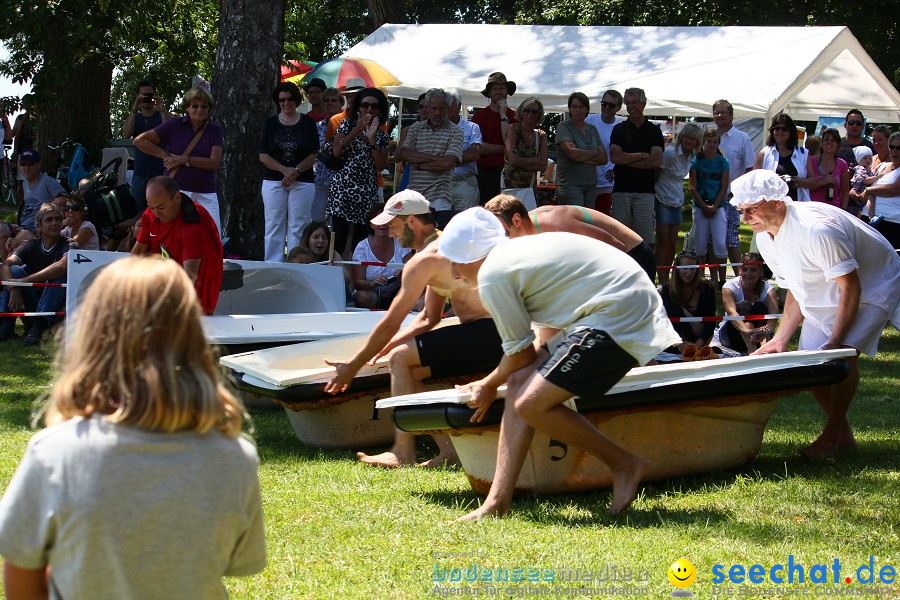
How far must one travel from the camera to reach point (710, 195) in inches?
535

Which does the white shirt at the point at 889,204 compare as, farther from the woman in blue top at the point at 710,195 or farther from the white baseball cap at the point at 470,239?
the white baseball cap at the point at 470,239

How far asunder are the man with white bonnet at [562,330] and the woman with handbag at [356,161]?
637 cm

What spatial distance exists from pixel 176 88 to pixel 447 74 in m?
5.71

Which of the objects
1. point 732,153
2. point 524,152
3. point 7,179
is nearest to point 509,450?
point 524,152

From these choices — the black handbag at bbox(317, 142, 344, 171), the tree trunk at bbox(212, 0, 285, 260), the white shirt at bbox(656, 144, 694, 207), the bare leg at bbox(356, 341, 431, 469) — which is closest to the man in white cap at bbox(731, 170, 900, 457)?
the bare leg at bbox(356, 341, 431, 469)

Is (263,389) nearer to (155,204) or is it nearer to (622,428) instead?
(155,204)

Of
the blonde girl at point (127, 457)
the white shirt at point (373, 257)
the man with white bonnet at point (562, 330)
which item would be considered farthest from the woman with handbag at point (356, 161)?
the blonde girl at point (127, 457)

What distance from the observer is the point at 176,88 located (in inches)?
753

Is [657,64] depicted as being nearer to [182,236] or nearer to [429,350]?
[182,236]

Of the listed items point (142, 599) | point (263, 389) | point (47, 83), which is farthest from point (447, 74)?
point (142, 599)

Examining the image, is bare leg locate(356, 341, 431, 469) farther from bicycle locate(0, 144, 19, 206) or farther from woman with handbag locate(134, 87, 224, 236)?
bicycle locate(0, 144, 19, 206)

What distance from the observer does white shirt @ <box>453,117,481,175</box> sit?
39.0 ft

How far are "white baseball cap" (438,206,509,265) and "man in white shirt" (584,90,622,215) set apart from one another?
7.64 metres

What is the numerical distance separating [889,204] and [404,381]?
7501 millimetres
